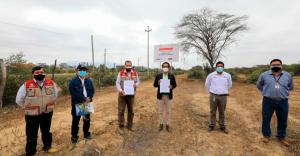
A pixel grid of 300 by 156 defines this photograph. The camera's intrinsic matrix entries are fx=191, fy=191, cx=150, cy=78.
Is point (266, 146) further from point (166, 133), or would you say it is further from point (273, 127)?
point (166, 133)

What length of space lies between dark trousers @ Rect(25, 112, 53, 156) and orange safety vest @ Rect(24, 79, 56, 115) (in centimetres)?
11

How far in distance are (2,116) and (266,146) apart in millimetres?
7856

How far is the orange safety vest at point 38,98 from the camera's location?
10.4ft

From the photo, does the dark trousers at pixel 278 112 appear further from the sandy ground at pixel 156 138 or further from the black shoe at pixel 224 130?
the black shoe at pixel 224 130

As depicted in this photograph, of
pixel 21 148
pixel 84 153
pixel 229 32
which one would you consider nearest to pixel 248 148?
pixel 84 153

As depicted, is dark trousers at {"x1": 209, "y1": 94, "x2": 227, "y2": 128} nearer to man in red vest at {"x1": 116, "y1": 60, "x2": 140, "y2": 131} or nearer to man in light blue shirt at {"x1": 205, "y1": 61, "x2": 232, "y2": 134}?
man in light blue shirt at {"x1": 205, "y1": 61, "x2": 232, "y2": 134}

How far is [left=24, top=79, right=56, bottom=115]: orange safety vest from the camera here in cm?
318

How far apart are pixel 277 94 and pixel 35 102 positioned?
466cm

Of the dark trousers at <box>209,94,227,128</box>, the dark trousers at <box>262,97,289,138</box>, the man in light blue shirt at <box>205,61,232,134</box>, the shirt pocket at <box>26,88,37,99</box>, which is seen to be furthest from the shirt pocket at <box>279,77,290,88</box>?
the shirt pocket at <box>26,88,37,99</box>

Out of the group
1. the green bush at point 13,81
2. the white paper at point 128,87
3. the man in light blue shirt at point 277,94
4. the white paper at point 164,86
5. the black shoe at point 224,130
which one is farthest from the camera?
the green bush at point 13,81

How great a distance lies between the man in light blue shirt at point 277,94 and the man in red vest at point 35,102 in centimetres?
437

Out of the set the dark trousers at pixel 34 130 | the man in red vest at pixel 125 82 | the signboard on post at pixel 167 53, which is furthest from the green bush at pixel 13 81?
the signboard on post at pixel 167 53

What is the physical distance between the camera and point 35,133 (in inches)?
131

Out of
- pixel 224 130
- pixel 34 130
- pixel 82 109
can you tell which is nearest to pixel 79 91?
pixel 82 109
